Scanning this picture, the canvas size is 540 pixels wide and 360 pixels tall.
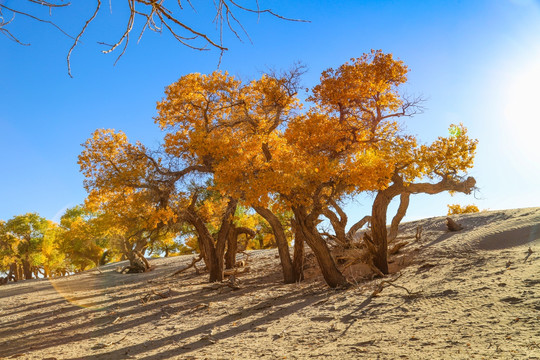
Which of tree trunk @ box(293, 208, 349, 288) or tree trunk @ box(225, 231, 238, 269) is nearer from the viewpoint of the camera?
tree trunk @ box(293, 208, 349, 288)

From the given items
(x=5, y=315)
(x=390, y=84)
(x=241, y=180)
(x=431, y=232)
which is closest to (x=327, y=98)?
(x=390, y=84)

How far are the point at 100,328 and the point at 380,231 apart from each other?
7931 millimetres

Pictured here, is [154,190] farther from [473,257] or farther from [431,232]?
[431,232]

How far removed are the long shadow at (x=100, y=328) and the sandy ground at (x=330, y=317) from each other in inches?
1.3

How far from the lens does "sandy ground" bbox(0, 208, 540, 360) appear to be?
4430 millimetres

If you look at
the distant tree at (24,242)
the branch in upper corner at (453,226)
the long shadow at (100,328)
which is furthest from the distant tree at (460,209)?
the distant tree at (24,242)

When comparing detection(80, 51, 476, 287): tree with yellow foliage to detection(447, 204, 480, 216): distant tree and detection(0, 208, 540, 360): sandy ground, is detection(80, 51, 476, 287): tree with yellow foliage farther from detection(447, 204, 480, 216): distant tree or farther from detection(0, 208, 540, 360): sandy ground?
detection(447, 204, 480, 216): distant tree

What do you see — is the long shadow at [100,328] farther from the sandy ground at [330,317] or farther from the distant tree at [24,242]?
the distant tree at [24,242]

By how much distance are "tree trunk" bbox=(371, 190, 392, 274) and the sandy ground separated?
2.28 feet

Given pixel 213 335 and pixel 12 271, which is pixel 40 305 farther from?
pixel 12 271

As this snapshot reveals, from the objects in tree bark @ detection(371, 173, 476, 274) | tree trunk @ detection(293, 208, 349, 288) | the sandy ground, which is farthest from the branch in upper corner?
tree trunk @ detection(293, 208, 349, 288)

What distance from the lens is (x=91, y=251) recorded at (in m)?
39.0

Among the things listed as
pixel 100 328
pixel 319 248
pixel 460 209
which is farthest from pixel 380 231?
pixel 460 209

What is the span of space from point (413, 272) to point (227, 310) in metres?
4.94
